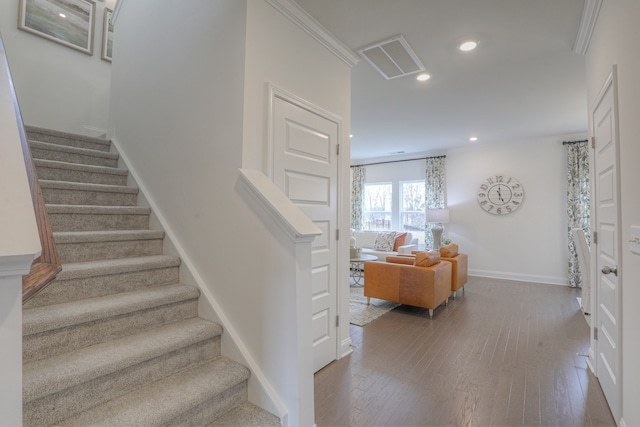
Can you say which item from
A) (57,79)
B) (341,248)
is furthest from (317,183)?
(57,79)

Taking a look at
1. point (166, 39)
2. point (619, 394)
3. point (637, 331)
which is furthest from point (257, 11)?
point (619, 394)

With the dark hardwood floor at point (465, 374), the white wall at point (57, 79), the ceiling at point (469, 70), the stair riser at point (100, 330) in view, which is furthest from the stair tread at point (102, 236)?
the white wall at point (57, 79)

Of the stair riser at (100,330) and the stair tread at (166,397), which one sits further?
the stair riser at (100,330)

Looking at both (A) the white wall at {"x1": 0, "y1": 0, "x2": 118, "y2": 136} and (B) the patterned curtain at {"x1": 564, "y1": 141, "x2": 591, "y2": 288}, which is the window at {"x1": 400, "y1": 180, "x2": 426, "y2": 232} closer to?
(B) the patterned curtain at {"x1": 564, "y1": 141, "x2": 591, "y2": 288}

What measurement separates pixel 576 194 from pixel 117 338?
685 cm

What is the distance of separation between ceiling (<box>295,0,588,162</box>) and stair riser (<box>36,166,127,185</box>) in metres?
2.21

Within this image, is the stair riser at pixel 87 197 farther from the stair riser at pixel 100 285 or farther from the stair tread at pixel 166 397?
the stair tread at pixel 166 397

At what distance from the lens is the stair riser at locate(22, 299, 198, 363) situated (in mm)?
1464

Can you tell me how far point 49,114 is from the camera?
3738 millimetres

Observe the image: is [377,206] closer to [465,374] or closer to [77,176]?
[465,374]

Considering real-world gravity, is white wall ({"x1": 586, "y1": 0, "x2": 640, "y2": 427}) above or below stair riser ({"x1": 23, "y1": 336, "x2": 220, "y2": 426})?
above

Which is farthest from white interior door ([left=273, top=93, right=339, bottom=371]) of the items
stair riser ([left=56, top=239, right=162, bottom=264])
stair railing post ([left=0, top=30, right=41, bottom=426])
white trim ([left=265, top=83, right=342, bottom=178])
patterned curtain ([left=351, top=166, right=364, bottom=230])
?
A: patterned curtain ([left=351, top=166, right=364, bottom=230])

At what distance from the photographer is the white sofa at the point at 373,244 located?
6470mm

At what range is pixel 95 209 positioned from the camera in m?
2.32
